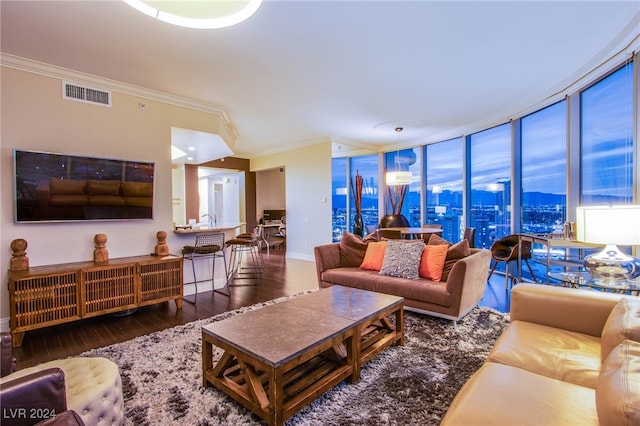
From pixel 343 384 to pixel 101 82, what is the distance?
4.18m

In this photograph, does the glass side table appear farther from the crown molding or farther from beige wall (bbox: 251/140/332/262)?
the crown molding

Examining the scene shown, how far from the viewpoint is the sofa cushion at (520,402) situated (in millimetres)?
1113

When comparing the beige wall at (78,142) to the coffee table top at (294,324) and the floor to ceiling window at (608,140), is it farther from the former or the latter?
the floor to ceiling window at (608,140)

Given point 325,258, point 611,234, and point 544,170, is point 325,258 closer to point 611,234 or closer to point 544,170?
point 611,234

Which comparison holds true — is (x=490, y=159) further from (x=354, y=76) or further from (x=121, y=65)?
(x=121, y=65)

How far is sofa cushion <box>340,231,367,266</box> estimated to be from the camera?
4.28 meters

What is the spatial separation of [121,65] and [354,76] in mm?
2585

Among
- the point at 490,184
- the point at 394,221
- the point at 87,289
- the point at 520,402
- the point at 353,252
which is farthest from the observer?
the point at 394,221

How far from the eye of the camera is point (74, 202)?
11.1 ft

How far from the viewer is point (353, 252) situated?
14.1ft

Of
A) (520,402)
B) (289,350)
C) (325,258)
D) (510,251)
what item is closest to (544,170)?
(510,251)

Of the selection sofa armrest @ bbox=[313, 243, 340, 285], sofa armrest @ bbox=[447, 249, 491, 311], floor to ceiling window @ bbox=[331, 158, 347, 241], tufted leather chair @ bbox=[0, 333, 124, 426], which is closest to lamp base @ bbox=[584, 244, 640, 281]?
sofa armrest @ bbox=[447, 249, 491, 311]

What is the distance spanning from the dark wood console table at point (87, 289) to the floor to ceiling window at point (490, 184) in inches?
214

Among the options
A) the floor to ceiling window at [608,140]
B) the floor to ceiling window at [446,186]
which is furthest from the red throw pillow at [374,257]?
the floor to ceiling window at [446,186]
